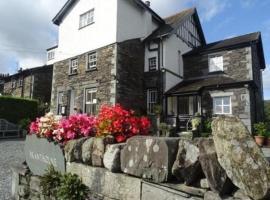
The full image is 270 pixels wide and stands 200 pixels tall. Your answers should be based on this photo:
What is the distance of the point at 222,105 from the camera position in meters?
16.5

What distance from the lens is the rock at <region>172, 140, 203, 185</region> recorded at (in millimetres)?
2377

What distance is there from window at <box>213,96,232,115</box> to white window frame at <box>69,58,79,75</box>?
31.8 feet

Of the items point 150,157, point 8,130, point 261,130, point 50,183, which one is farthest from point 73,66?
point 150,157

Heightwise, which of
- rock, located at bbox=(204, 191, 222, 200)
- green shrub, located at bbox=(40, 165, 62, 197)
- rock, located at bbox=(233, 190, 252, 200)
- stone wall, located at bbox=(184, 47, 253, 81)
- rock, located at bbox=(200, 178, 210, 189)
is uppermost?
stone wall, located at bbox=(184, 47, 253, 81)

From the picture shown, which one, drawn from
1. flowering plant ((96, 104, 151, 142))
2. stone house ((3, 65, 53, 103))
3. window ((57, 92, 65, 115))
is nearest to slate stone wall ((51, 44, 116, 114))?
window ((57, 92, 65, 115))

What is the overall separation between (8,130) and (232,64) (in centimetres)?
1508

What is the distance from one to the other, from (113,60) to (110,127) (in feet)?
44.3

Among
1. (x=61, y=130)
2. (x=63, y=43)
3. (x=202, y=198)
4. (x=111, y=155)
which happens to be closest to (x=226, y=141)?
(x=202, y=198)

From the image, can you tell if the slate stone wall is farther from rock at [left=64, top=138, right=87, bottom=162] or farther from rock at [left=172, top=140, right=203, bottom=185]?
rock at [left=172, top=140, right=203, bottom=185]

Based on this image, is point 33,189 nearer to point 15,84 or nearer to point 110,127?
point 110,127

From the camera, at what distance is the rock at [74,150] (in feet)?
12.0

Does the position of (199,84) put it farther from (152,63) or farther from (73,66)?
(73,66)

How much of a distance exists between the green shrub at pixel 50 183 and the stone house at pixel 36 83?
85.5 ft

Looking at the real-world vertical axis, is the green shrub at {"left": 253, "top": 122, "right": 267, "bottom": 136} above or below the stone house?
below
